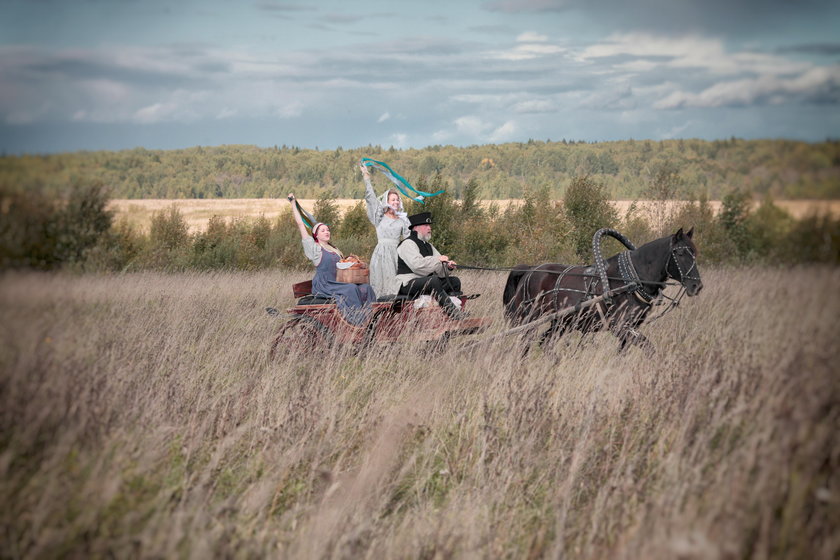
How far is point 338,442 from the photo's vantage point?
15.4ft

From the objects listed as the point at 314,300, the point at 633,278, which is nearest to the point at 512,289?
the point at 633,278

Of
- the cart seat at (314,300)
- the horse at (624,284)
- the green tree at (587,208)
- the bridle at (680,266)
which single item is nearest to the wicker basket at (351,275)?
the cart seat at (314,300)

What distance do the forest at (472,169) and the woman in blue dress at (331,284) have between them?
168cm

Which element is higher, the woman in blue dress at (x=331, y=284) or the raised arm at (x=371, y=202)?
the raised arm at (x=371, y=202)

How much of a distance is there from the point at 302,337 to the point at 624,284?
12.1 ft

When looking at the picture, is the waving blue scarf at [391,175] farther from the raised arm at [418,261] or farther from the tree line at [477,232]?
the tree line at [477,232]

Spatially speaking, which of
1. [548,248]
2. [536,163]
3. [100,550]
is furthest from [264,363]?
[536,163]

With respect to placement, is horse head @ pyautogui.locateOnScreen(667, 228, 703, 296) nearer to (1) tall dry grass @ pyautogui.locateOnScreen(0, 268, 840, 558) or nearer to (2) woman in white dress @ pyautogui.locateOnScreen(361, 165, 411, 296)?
(1) tall dry grass @ pyautogui.locateOnScreen(0, 268, 840, 558)

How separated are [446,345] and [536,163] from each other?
95.9 m

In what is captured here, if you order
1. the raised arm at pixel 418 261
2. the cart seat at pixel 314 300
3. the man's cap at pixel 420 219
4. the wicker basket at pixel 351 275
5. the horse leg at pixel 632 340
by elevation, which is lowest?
the horse leg at pixel 632 340

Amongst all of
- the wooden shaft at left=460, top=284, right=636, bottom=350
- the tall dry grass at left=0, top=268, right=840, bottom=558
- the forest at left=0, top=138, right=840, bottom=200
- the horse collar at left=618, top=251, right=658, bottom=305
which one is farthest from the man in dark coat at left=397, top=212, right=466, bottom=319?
the forest at left=0, top=138, right=840, bottom=200

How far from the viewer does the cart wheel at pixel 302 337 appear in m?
6.97

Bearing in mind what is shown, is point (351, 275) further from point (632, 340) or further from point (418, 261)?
point (632, 340)

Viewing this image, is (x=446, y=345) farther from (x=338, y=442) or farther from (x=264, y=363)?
(x=338, y=442)
